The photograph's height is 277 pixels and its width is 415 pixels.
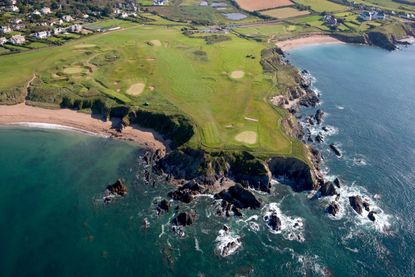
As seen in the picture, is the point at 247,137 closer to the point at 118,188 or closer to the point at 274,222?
the point at 274,222

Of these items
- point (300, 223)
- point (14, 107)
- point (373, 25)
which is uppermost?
point (373, 25)

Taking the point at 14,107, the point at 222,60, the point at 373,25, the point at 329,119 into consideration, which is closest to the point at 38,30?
the point at 14,107

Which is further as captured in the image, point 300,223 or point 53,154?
point 53,154

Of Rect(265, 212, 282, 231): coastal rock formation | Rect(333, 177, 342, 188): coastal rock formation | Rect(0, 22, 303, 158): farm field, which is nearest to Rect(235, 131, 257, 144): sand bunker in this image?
Rect(0, 22, 303, 158): farm field

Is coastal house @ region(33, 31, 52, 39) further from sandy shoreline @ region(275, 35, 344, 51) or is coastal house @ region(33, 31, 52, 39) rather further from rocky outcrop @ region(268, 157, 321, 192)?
rocky outcrop @ region(268, 157, 321, 192)

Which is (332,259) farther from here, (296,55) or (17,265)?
(296,55)

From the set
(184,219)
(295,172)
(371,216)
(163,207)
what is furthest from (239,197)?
(371,216)
